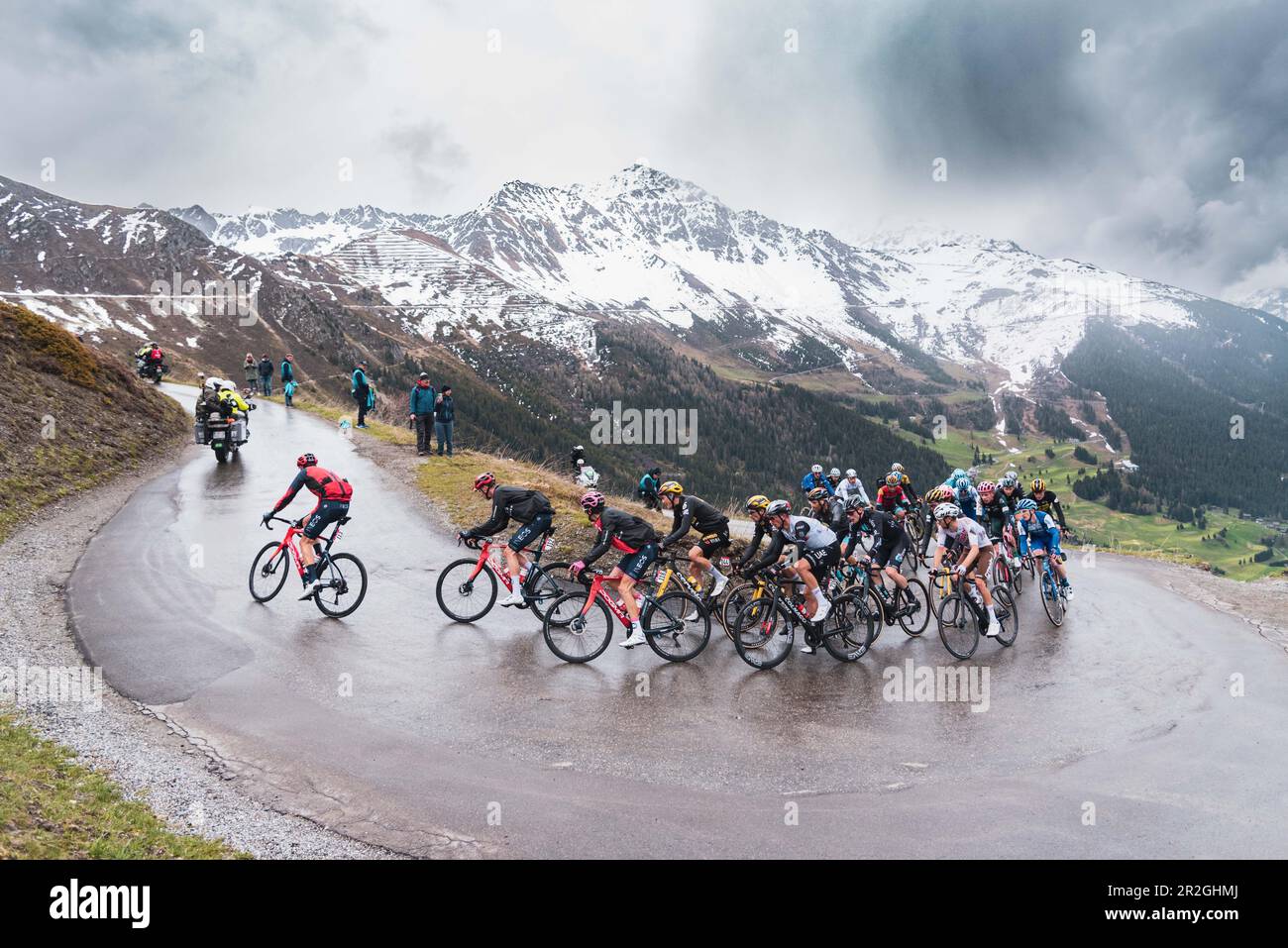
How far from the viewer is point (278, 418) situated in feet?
105

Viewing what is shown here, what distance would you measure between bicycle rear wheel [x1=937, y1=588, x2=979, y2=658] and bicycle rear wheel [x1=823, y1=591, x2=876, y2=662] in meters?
1.32

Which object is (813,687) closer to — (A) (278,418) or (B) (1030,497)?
(B) (1030,497)

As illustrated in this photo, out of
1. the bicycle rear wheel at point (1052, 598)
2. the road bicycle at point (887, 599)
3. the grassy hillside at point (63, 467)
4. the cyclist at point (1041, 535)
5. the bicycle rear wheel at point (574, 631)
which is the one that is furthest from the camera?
the cyclist at point (1041, 535)

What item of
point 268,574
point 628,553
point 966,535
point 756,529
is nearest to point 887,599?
point 966,535

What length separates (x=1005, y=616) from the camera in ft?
43.3

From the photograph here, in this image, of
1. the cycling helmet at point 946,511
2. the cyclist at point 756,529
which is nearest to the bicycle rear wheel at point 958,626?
the cycling helmet at point 946,511

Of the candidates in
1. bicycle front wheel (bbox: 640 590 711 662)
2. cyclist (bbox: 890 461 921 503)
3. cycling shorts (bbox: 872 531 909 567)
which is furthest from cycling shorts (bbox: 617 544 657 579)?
cyclist (bbox: 890 461 921 503)

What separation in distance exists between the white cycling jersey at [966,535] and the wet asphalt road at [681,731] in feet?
5.87

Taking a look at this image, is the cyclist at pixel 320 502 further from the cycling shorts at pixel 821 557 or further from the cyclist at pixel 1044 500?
the cyclist at pixel 1044 500

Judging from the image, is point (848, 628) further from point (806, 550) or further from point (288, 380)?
point (288, 380)

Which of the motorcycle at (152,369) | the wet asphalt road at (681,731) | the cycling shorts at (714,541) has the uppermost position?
the motorcycle at (152,369)

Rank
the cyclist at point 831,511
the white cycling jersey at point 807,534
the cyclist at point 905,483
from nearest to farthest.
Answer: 1. the white cycling jersey at point 807,534
2. the cyclist at point 831,511
3. the cyclist at point 905,483

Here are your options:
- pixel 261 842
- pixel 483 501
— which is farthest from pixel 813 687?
pixel 483 501

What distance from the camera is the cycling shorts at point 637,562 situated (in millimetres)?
11023
